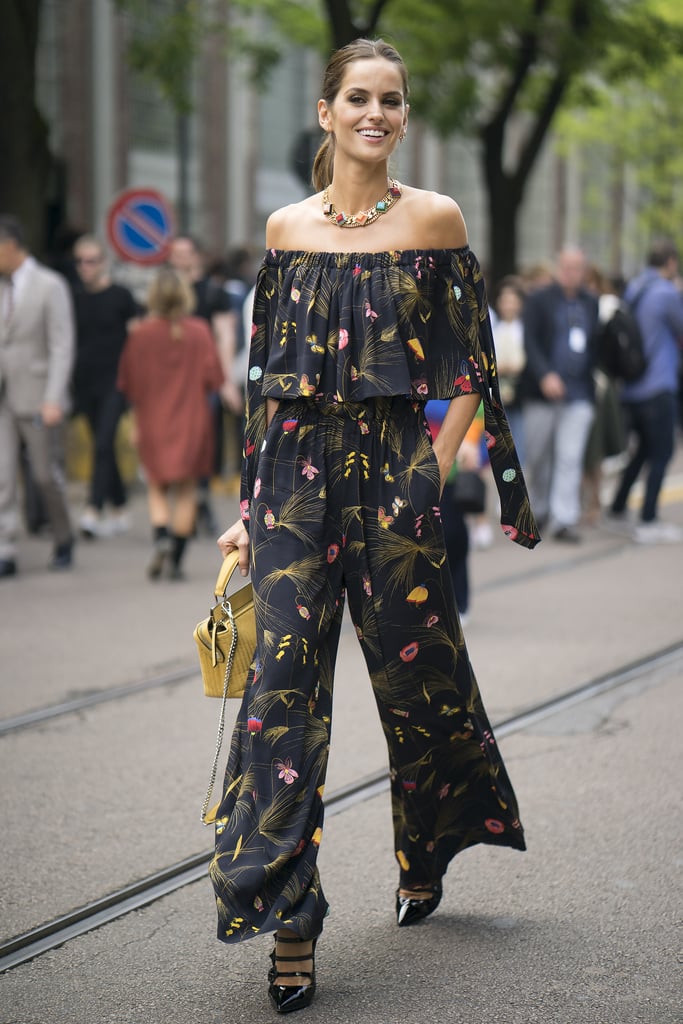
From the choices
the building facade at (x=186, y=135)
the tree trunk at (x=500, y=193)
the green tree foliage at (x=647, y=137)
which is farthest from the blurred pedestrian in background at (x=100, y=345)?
the green tree foliage at (x=647, y=137)

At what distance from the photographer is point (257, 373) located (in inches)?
142

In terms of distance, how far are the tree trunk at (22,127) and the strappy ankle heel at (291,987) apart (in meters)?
11.3

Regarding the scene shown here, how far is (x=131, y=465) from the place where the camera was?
14742 mm

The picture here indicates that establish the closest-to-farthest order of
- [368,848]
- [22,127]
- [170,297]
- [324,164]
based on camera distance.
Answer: [324,164] → [368,848] → [170,297] → [22,127]

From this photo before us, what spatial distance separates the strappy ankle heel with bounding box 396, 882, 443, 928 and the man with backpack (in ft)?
24.7

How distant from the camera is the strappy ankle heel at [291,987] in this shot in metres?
3.46

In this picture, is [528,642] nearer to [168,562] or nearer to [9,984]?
[168,562]

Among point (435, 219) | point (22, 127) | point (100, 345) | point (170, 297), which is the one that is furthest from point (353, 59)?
point (22, 127)

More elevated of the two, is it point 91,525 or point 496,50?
point 496,50

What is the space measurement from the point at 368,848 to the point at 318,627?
1300mm

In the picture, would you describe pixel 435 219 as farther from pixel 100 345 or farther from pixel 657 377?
pixel 100 345

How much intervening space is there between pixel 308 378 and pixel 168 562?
6.25 meters
